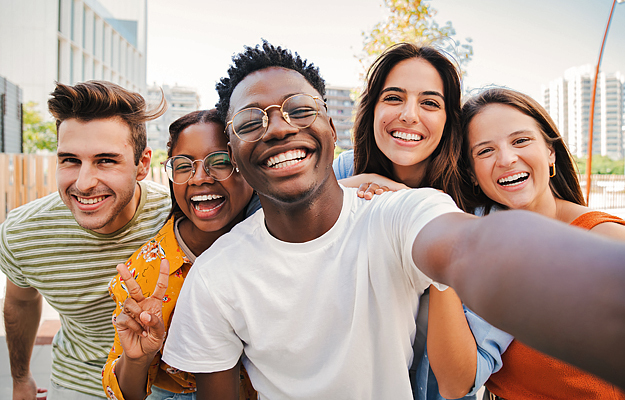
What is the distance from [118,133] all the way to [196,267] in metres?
1.32

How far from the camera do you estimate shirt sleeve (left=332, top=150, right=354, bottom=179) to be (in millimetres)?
3400

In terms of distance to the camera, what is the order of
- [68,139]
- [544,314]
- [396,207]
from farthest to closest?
[68,139] → [396,207] → [544,314]

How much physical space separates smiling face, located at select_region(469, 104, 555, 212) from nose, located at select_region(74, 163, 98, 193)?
8.33 ft

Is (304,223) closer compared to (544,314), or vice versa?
(544,314)

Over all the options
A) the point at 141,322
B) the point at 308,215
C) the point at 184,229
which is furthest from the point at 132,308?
the point at 308,215

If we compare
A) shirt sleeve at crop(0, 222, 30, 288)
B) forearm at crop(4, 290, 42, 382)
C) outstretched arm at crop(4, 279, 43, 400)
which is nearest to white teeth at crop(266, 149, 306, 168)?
shirt sleeve at crop(0, 222, 30, 288)

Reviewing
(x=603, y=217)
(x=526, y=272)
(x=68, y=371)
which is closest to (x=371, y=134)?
(x=603, y=217)

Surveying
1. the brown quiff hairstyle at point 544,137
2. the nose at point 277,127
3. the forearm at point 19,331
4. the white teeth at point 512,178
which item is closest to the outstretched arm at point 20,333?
the forearm at point 19,331

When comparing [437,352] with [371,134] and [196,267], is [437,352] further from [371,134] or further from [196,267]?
[371,134]

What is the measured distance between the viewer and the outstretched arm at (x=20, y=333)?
332 cm

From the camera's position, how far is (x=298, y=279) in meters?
1.83

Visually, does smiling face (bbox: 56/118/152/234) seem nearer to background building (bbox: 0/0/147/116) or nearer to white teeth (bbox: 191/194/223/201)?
white teeth (bbox: 191/194/223/201)

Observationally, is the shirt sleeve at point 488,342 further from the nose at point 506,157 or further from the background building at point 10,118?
the background building at point 10,118

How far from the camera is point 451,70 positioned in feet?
9.15
